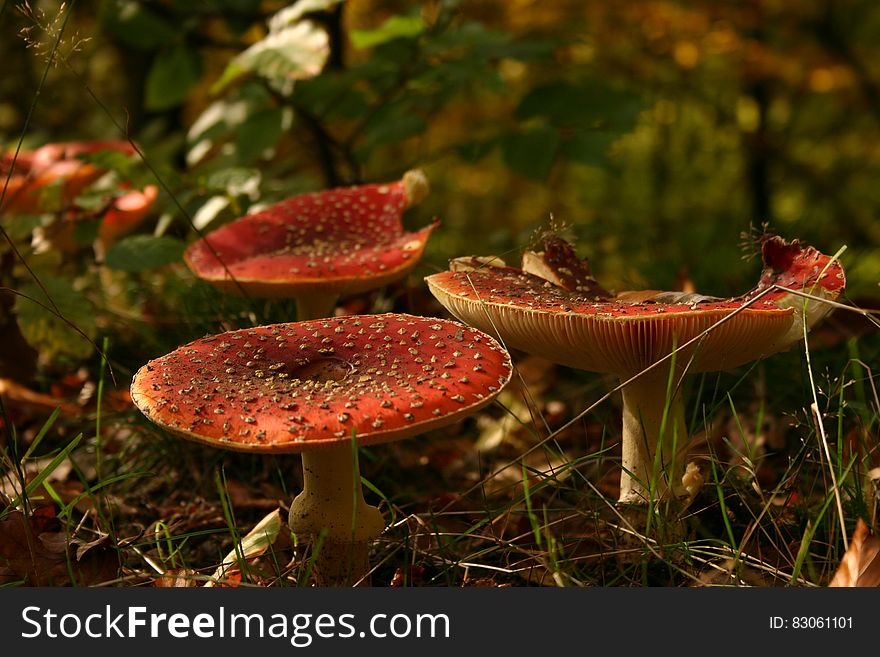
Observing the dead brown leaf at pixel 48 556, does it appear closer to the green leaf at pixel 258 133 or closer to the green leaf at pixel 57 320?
the green leaf at pixel 57 320

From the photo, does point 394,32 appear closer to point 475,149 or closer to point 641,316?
point 475,149

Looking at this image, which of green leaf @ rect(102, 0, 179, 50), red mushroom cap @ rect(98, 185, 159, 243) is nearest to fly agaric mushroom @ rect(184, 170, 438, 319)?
red mushroom cap @ rect(98, 185, 159, 243)

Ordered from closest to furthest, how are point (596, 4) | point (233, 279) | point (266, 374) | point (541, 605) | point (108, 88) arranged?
1. point (541, 605)
2. point (266, 374)
3. point (233, 279)
4. point (596, 4)
5. point (108, 88)

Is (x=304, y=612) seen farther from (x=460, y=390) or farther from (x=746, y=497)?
(x=746, y=497)

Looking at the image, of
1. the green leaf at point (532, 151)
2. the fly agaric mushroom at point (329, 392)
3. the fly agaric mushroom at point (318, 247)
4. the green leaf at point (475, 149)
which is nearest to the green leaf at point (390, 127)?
the green leaf at point (475, 149)

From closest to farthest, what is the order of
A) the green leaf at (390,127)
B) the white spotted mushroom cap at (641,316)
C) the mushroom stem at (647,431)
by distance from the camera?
the white spotted mushroom cap at (641,316)
the mushroom stem at (647,431)
the green leaf at (390,127)

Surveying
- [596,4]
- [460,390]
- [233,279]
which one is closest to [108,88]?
[596,4]

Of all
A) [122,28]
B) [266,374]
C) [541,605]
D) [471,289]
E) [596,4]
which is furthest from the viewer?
[596,4]
